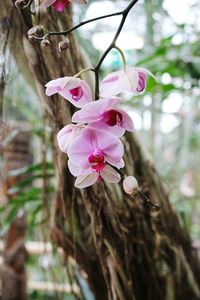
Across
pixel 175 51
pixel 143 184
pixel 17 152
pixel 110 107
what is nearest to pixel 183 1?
pixel 175 51

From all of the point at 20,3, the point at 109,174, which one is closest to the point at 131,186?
the point at 109,174

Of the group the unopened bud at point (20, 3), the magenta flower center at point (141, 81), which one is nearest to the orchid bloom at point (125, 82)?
the magenta flower center at point (141, 81)

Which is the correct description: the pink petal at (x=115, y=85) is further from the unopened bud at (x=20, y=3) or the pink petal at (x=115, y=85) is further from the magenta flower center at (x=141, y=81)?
the unopened bud at (x=20, y=3)

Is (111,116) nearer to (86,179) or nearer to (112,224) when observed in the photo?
A: (86,179)

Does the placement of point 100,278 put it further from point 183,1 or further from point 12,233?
point 183,1

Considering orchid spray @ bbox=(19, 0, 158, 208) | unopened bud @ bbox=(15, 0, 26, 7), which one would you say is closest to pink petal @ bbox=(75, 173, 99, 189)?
orchid spray @ bbox=(19, 0, 158, 208)

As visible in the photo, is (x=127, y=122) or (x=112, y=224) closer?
(x=127, y=122)
